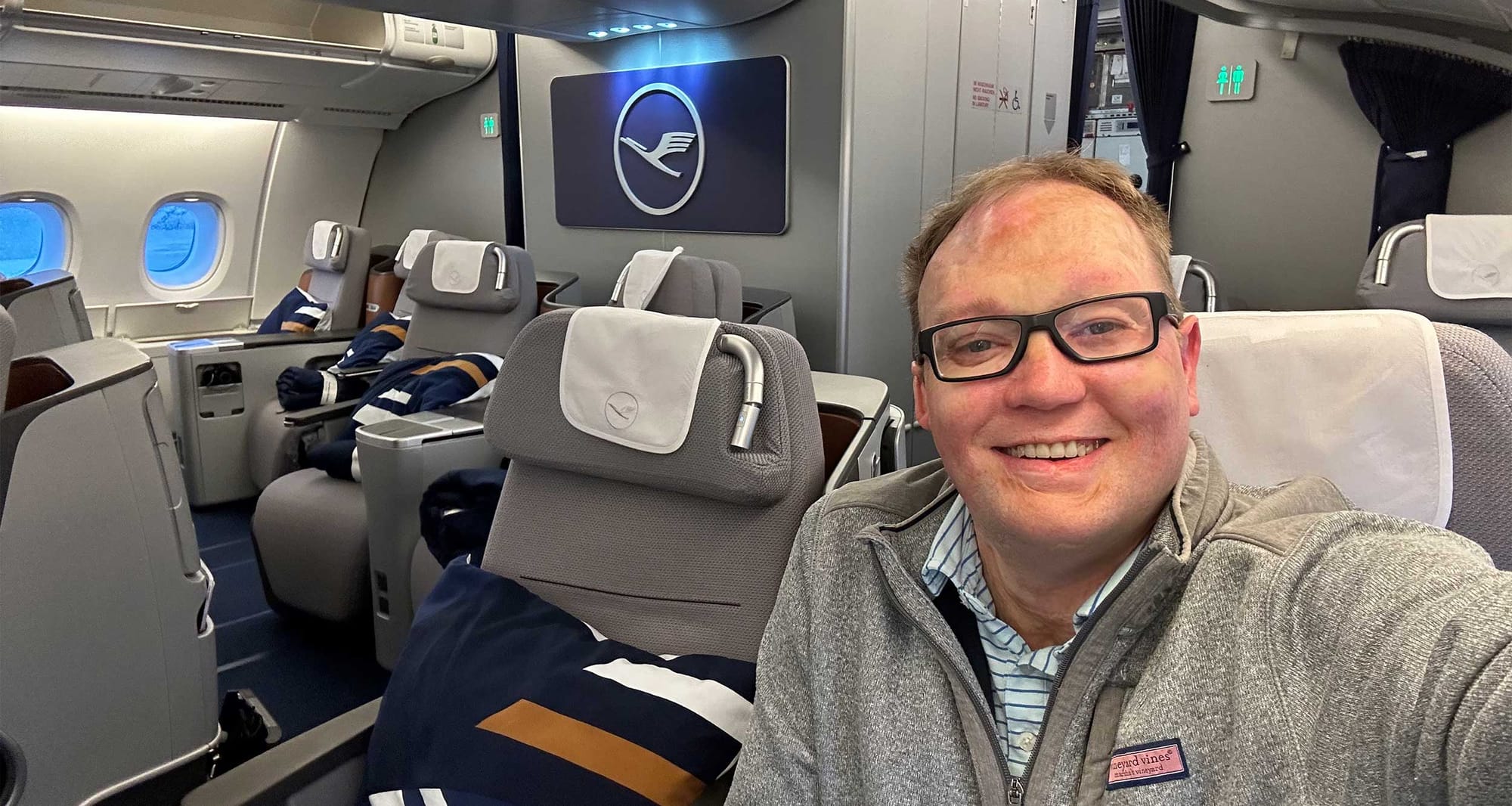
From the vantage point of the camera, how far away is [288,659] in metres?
3.40

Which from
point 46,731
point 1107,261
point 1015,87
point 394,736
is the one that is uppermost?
point 1015,87

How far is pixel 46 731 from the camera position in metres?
1.80

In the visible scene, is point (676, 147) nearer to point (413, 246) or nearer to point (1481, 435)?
point (413, 246)

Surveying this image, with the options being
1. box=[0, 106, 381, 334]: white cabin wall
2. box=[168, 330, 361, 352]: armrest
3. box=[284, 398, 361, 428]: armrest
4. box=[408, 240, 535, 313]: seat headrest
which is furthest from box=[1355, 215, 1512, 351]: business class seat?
box=[0, 106, 381, 334]: white cabin wall

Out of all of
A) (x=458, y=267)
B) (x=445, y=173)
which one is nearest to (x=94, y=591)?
(x=458, y=267)

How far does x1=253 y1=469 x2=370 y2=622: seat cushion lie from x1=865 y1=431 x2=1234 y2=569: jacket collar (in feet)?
7.72

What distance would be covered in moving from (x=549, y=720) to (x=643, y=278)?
263 centimetres

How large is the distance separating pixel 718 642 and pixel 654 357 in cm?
54

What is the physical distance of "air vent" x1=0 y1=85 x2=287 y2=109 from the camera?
17.2ft

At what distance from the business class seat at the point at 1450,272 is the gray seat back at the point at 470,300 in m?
3.42

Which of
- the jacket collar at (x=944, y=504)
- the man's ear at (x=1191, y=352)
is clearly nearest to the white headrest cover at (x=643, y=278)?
the jacket collar at (x=944, y=504)

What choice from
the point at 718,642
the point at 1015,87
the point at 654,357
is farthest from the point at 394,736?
the point at 1015,87

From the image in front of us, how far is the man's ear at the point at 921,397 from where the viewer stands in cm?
109

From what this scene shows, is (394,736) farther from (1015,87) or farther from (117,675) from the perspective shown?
(1015,87)
